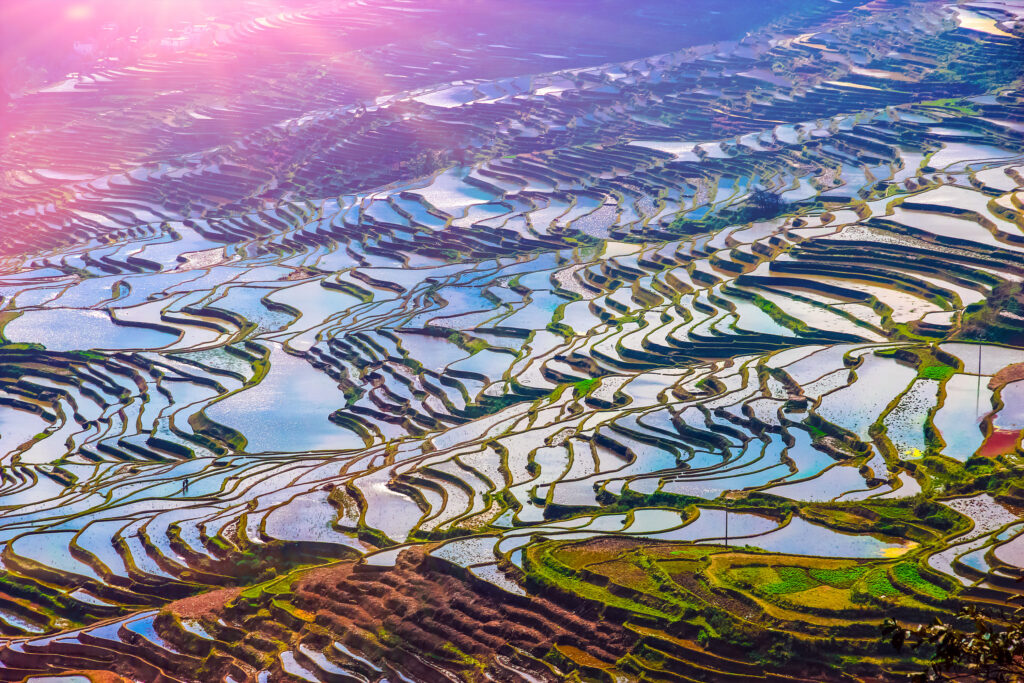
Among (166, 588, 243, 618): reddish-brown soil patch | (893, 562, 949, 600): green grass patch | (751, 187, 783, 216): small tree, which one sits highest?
(893, 562, 949, 600): green grass patch

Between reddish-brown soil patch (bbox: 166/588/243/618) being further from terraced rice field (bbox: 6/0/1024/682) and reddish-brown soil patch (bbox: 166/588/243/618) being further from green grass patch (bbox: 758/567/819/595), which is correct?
green grass patch (bbox: 758/567/819/595)

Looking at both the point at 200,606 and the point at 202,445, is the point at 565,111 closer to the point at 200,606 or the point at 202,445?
the point at 202,445

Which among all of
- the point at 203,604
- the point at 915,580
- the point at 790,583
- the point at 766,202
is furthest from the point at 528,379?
the point at 766,202

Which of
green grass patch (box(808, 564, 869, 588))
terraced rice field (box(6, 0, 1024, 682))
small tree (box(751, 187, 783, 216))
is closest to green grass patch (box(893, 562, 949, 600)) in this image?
terraced rice field (box(6, 0, 1024, 682))

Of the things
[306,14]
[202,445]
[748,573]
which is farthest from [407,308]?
[306,14]

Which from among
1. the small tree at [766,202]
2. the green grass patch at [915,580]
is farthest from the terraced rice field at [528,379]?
the small tree at [766,202]

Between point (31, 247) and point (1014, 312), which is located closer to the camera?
point (1014, 312)

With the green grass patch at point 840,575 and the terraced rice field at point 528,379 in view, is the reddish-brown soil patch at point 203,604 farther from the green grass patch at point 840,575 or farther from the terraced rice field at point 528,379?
the green grass patch at point 840,575

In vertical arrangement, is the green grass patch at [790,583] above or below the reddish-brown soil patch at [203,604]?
above
